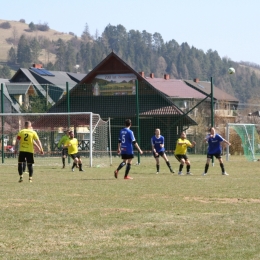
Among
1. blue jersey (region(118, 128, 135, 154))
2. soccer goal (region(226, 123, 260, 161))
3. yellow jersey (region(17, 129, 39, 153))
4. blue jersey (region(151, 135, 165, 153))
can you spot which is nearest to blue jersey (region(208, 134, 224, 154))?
blue jersey (region(151, 135, 165, 153))

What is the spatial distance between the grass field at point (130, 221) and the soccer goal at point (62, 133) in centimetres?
1275

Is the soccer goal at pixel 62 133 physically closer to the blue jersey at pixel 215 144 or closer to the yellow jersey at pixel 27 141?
the blue jersey at pixel 215 144

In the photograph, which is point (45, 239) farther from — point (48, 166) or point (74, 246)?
point (48, 166)

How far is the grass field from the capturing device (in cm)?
944

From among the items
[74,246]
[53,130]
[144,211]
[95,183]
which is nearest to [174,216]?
[144,211]

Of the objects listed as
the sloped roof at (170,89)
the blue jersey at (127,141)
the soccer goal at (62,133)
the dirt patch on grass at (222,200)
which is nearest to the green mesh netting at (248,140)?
the soccer goal at (62,133)

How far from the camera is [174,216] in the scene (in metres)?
12.6

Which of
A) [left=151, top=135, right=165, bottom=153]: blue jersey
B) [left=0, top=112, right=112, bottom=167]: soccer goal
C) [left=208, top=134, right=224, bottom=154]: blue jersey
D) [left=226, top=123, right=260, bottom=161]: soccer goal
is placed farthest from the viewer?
[left=226, top=123, right=260, bottom=161]: soccer goal

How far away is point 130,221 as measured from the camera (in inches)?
473

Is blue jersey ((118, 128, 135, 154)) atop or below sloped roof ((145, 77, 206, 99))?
below

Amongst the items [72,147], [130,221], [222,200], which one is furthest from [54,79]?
[130,221]

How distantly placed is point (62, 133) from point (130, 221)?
24.1 meters

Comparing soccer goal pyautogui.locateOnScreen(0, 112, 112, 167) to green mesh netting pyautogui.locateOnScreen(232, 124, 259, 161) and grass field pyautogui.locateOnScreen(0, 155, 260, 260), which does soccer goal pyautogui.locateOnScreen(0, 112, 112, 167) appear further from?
grass field pyautogui.locateOnScreen(0, 155, 260, 260)

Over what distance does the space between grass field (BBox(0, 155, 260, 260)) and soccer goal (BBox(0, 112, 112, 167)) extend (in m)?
12.8
